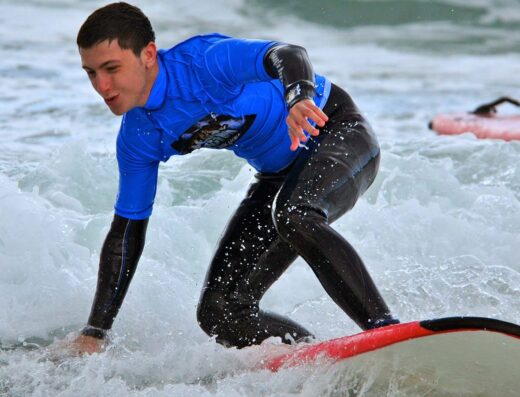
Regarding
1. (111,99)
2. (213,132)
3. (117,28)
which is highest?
(117,28)

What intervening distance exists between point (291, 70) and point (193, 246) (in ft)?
7.14

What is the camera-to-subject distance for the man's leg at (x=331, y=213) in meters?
2.96

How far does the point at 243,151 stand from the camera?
3.41m

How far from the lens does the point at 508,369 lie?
2.87 meters

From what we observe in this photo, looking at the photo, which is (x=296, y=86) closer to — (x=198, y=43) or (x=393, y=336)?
(x=198, y=43)

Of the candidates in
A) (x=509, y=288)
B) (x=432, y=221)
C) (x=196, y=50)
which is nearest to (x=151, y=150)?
(x=196, y=50)

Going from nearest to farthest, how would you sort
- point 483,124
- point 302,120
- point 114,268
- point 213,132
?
point 302,120 < point 213,132 < point 114,268 < point 483,124

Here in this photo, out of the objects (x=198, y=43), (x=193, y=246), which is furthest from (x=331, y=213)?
(x=193, y=246)

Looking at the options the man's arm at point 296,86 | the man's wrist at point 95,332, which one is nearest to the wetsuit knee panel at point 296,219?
the man's arm at point 296,86

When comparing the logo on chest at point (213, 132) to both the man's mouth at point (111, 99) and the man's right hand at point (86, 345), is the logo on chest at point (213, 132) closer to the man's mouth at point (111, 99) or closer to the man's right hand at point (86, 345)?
the man's mouth at point (111, 99)

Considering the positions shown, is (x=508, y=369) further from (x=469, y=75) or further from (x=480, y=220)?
(x=469, y=75)

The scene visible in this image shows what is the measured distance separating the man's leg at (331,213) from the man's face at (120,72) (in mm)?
552

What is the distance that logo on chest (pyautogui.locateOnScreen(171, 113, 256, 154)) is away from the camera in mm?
3188

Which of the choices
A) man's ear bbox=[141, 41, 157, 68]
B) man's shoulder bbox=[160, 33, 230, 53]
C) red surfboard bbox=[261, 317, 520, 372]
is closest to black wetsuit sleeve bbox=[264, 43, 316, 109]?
man's shoulder bbox=[160, 33, 230, 53]
